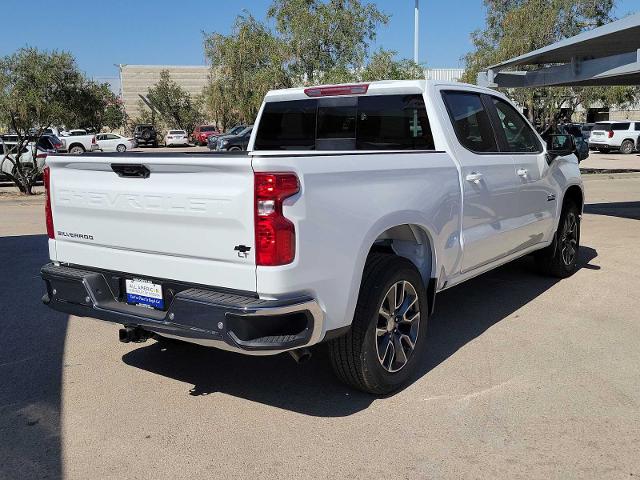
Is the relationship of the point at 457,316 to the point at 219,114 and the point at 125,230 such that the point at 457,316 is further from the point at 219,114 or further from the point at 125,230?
the point at 219,114

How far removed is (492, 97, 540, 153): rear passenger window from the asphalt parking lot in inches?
59.7

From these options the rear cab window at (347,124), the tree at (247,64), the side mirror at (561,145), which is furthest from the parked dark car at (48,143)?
the side mirror at (561,145)

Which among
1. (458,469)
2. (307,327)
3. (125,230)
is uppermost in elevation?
(125,230)

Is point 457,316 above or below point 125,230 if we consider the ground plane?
below

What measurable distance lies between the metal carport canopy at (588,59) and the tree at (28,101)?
1130cm

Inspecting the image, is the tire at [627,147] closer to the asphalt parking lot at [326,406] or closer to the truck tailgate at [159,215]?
the asphalt parking lot at [326,406]

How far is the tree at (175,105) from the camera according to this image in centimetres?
5781

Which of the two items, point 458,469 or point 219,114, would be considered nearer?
point 458,469

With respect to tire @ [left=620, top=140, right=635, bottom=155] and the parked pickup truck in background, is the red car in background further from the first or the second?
tire @ [left=620, top=140, right=635, bottom=155]

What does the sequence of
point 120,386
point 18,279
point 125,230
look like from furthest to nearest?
1. point 18,279
2. point 120,386
3. point 125,230

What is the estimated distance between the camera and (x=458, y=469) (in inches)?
123

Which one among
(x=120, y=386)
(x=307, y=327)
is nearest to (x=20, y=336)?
(x=120, y=386)

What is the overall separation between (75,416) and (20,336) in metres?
1.74

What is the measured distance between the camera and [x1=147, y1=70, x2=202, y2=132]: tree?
190 feet
